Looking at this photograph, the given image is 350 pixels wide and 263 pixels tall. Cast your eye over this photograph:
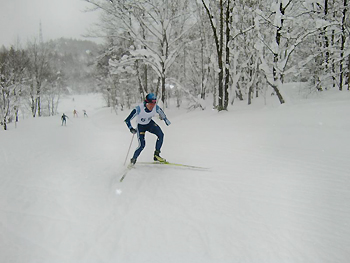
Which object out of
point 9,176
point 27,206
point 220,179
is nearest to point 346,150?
point 220,179

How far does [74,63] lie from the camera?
98875mm

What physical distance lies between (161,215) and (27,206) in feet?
8.54

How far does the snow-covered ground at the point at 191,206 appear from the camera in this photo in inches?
109

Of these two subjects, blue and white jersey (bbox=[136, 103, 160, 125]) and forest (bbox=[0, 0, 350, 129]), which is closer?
blue and white jersey (bbox=[136, 103, 160, 125])

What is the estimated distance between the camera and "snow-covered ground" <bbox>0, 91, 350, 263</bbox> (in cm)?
276

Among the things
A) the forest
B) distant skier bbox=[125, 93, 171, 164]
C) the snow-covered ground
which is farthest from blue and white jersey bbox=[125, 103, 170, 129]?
the forest

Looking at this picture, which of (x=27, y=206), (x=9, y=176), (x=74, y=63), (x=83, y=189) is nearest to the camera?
(x=27, y=206)

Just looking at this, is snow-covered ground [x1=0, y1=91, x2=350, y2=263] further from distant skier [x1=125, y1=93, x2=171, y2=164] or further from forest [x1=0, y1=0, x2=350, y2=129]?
forest [x1=0, y1=0, x2=350, y2=129]

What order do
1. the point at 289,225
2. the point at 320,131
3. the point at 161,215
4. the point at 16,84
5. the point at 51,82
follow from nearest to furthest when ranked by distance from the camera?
the point at 289,225, the point at 161,215, the point at 320,131, the point at 16,84, the point at 51,82

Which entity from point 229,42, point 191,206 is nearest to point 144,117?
point 191,206

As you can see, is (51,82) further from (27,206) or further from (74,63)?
(74,63)

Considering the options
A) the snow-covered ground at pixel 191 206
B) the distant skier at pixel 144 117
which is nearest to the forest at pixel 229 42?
the snow-covered ground at pixel 191 206

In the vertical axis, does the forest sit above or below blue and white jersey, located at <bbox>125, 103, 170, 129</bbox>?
above

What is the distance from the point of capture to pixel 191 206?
12.2 feet
